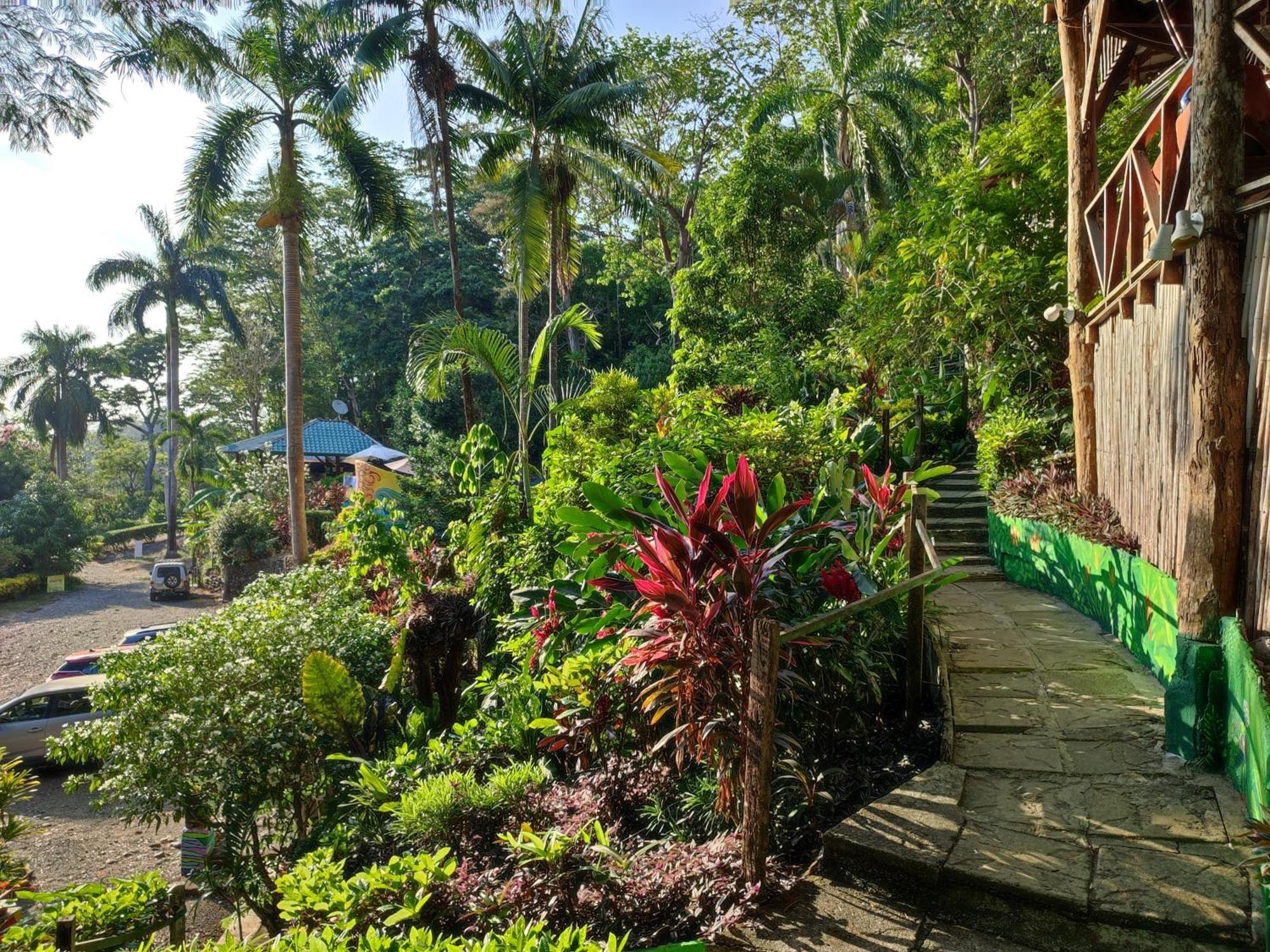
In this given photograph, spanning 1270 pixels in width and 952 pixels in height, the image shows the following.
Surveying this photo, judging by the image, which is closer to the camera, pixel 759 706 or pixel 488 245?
pixel 759 706

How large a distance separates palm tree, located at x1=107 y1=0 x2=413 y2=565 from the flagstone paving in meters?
13.8

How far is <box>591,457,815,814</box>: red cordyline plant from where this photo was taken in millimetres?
3004

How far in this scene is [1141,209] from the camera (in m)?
5.14

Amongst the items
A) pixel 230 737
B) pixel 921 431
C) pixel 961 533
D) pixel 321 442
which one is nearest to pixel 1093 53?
pixel 961 533

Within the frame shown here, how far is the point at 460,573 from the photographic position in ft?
24.2

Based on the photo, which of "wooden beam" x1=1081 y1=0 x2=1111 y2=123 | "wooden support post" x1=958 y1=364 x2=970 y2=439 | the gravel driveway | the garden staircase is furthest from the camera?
"wooden support post" x1=958 y1=364 x2=970 y2=439

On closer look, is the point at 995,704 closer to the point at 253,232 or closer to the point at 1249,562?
the point at 1249,562

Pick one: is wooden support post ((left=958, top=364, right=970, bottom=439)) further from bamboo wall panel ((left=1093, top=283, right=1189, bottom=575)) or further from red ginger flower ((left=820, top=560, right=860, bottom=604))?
red ginger flower ((left=820, top=560, right=860, bottom=604))

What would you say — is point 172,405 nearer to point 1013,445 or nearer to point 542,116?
point 542,116

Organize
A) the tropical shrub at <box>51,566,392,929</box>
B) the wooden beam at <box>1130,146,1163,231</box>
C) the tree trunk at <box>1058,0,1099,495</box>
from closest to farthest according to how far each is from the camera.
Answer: the wooden beam at <box>1130,146,1163,231</box> → the tropical shrub at <box>51,566,392,929</box> → the tree trunk at <box>1058,0,1099,495</box>

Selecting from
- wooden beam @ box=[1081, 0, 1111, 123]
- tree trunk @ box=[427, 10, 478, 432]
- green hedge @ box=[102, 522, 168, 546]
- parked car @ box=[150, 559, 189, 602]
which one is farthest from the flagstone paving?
green hedge @ box=[102, 522, 168, 546]

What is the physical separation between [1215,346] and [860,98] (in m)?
16.9

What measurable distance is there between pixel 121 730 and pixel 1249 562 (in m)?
6.56

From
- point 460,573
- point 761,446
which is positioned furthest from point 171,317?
point 761,446
